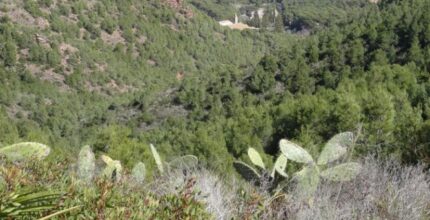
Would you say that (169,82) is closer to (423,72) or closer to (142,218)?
(423,72)

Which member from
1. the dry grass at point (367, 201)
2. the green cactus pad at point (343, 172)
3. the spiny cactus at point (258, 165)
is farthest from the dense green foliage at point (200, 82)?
the green cactus pad at point (343, 172)

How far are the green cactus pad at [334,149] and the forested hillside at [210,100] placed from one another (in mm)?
26

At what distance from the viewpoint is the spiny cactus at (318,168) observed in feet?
18.2

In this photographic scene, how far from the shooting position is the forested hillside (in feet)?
16.9

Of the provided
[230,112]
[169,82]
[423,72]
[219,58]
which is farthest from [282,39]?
[423,72]

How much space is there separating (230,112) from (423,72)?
40.9 feet

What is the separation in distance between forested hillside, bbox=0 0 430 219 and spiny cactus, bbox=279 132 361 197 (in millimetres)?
31

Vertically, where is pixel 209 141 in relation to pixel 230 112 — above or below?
above

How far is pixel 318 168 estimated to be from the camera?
580 cm

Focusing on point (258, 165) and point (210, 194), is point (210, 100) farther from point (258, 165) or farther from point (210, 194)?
point (210, 194)

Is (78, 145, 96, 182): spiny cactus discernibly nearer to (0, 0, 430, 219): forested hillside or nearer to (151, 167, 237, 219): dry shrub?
(0, 0, 430, 219): forested hillside

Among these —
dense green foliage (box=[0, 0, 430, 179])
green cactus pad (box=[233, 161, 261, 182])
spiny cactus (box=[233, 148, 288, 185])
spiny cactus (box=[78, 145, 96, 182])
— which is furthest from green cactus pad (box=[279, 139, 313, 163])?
dense green foliage (box=[0, 0, 430, 179])

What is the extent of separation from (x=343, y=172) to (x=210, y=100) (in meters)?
34.7

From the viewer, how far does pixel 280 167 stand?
5980 mm
